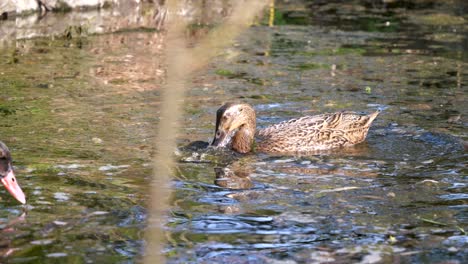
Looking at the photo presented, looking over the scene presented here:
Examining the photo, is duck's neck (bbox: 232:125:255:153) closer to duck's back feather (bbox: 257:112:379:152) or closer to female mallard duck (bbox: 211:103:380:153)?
female mallard duck (bbox: 211:103:380:153)

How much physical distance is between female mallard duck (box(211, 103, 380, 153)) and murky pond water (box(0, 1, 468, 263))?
0.20 metres

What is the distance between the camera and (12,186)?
6.84 meters

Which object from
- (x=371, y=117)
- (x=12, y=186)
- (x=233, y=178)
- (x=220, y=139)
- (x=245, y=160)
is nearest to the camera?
(x=12, y=186)

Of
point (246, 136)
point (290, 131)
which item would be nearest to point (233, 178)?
point (246, 136)

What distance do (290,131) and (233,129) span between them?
62 centimetres

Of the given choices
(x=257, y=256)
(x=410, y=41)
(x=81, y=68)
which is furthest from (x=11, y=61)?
(x=257, y=256)

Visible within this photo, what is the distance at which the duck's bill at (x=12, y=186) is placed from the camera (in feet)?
22.3

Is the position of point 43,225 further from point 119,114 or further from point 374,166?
point 119,114

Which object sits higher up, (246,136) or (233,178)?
(246,136)

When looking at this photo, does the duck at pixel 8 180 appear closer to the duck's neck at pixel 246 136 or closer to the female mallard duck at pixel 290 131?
the female mallard duck at pixel 290 131

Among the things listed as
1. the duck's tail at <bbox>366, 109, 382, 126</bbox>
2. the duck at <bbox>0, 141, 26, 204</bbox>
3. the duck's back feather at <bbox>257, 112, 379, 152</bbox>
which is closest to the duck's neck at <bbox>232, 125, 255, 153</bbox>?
the duck's back feather at <bbox>257, 112, 379, 152</bbox>

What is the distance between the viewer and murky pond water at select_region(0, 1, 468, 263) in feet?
19.8

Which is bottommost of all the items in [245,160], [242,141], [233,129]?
[245,160]

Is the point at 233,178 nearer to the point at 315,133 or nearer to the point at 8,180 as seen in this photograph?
the point at 315,133
